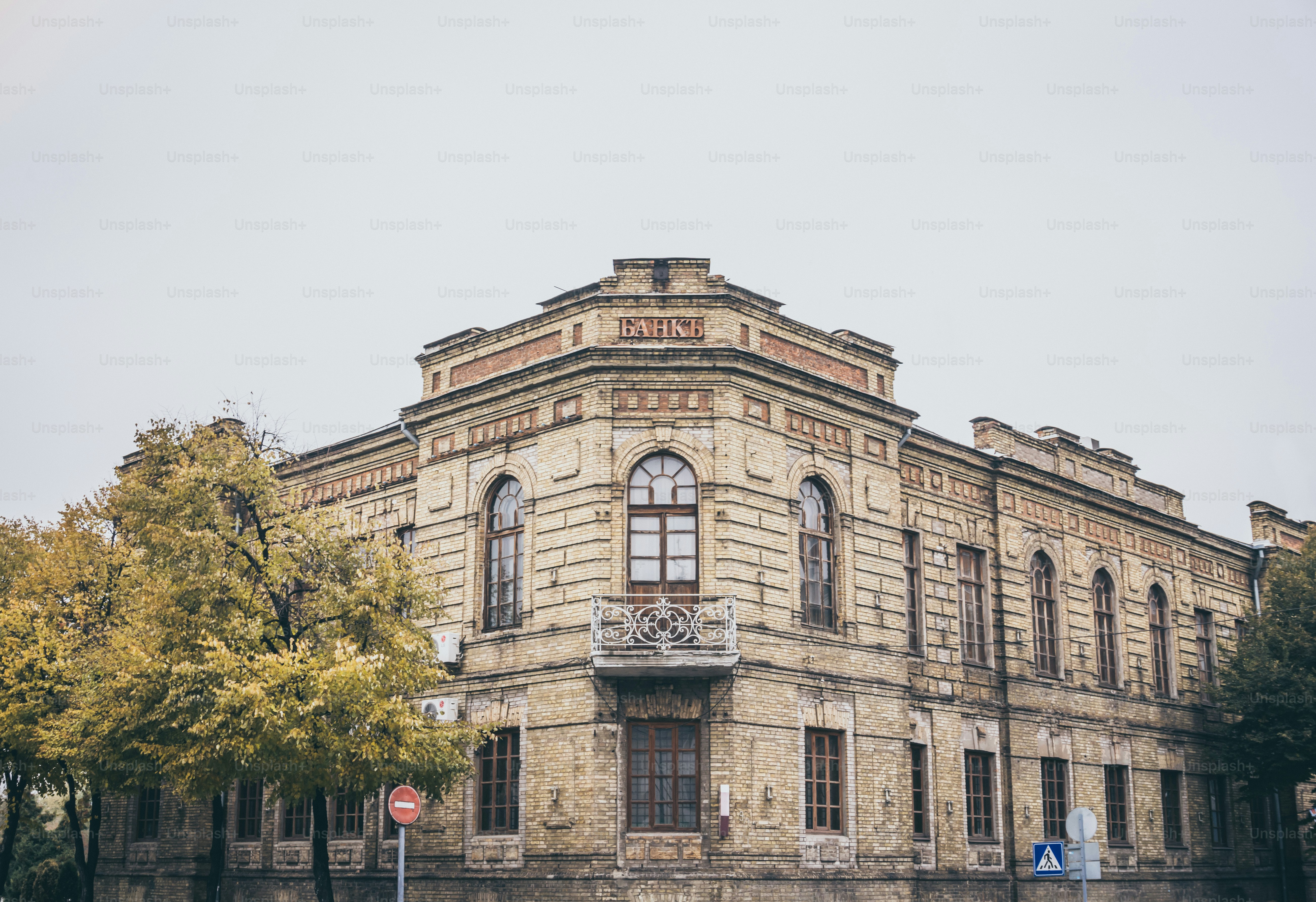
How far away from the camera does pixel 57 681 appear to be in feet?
81.1

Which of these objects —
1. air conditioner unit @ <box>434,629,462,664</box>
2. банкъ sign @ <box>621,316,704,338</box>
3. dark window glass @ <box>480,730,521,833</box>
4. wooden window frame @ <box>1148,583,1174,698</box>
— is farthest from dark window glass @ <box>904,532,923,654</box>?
wooden window frame @ <box>1148,583,1174,698</box>

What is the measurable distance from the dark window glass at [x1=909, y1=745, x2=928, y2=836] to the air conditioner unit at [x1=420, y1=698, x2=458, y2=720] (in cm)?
885

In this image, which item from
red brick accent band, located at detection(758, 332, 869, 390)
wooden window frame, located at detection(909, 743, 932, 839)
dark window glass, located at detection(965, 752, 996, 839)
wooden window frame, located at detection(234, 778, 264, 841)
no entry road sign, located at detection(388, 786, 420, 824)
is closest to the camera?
no entry road sign, located at detection(388, 786, 420, 824)

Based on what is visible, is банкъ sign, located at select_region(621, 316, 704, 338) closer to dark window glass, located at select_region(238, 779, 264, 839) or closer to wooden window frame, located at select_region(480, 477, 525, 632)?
wooden window frame, located at select_region(480, 477, 525, 632)

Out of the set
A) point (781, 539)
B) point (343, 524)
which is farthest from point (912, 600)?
point (343, 524)

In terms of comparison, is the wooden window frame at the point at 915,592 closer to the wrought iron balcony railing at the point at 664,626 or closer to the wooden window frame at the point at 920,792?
the wooden window frame at the point at 920,792

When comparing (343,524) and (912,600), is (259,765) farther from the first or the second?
(912,600)

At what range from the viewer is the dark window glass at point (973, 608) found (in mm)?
26953

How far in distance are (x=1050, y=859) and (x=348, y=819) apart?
13.9 meters

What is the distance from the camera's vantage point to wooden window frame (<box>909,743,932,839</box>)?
2439 centimetres

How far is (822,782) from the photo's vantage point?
71.1ft

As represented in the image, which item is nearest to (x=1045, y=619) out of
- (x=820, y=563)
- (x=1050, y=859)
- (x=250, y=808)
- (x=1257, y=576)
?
(x=820, y=563)

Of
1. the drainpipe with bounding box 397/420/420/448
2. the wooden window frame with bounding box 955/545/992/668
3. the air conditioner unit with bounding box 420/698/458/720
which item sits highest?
the drainpipe with bounding box 397/420/420/448

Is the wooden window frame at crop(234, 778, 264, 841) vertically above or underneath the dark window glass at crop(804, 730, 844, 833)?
underneath
